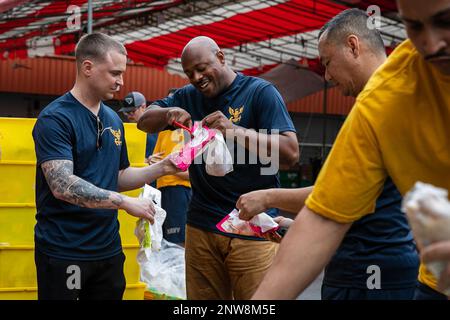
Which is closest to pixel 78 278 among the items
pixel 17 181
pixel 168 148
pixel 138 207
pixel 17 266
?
pixel 138 207

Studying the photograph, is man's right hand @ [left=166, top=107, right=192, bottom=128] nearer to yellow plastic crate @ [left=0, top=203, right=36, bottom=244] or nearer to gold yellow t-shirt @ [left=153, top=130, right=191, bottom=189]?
yellow plastic crate @ [left=0, top=203, right=36, bottom=244]

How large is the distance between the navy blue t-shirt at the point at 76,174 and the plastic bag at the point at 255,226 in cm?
74

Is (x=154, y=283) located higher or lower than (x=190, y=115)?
lower

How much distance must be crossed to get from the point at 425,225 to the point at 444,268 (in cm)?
11

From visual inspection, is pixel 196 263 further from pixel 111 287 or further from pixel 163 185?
pixel 163 185

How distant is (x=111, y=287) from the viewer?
419 centimetres

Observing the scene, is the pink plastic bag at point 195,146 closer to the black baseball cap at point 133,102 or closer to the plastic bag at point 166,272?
the plastic bag at point 166,272

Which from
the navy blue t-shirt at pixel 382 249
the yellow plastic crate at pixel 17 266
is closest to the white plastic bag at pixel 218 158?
the navy blue t-shirt at pixel 382 249

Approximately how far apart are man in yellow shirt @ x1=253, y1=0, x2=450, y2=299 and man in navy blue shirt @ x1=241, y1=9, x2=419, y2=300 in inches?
44.4

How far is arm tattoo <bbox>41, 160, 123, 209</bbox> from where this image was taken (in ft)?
12.3

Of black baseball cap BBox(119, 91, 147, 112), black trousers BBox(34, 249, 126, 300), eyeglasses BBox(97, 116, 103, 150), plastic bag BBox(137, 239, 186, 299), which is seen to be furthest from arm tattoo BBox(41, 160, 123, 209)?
black baseball cap BBox(119, 91, 147, 112)

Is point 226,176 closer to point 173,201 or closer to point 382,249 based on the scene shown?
point 382,249
